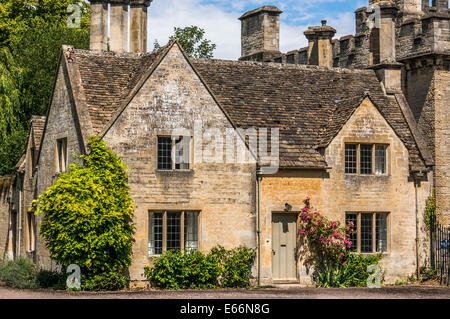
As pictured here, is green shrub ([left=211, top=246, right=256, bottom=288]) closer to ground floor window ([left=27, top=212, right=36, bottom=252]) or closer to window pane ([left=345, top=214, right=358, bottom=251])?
window pane ([left=345, top=214, right=358, bottom=251])

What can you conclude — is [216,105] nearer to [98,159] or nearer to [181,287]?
[98,159]

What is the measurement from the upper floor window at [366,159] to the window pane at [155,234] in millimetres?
6786

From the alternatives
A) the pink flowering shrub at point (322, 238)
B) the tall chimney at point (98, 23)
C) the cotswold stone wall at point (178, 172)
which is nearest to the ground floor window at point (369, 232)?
the pink flowering shrub at point (322, 238)

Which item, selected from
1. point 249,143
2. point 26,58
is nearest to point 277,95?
point 249,143

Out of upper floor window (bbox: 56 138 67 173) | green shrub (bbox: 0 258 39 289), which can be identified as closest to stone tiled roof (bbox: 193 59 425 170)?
upper floor window (bbox: 56 138 67 173)

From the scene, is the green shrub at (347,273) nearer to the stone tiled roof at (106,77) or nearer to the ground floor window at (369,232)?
the ground floor window at (369,232)

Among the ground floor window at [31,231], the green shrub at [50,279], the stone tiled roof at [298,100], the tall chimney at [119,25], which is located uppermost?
the tall chimney at [119,25]

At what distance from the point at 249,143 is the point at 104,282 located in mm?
6658

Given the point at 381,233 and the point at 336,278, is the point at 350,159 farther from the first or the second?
the point at 336,278

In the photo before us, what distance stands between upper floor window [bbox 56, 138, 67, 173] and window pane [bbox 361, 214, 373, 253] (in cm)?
1012

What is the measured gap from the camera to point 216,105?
26297mm

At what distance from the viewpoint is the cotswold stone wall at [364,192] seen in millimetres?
26672

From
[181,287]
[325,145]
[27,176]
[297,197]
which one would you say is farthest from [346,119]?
[27,176]

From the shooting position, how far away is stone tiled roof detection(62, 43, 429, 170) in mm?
26422
